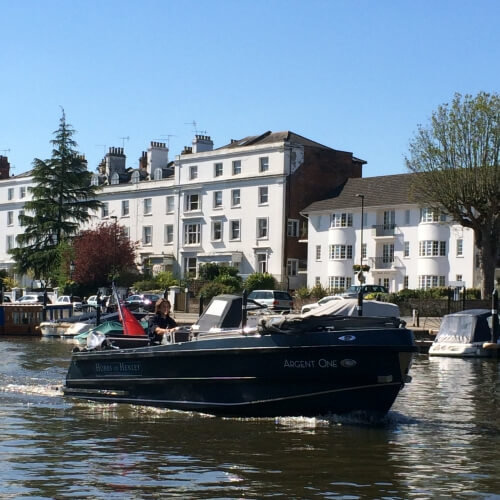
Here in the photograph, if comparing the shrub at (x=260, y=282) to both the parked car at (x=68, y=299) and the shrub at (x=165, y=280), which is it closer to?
the shrub at (x=165, y=280)

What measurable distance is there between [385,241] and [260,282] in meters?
9.98

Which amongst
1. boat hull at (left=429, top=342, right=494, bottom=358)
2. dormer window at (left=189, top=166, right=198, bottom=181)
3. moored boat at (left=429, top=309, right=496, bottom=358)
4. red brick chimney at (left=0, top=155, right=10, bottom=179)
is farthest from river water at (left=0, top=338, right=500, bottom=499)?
red brick chimney at (left=0, top=155, right=10, bottom=179)

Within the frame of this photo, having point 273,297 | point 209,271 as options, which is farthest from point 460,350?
point 209,271

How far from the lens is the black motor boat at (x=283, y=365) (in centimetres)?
1819

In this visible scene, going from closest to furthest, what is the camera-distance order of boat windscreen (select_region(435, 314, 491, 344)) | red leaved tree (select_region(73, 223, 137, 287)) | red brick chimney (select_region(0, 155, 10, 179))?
boat windscreen (select_region(435, 314, 491, 344)) → red leaved tree (select_region(73, 223, 137, 287)) → red brick chimney (select_region(0, 155, 10, 179))

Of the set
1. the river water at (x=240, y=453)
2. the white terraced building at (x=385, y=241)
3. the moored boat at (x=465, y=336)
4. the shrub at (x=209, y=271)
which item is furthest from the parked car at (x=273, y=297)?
the river water at (x=240, y=453)

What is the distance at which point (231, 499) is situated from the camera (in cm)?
1308

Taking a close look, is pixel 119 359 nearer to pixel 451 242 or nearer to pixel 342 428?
pixel 342 428

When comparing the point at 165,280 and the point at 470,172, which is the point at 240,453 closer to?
the point at 470,172

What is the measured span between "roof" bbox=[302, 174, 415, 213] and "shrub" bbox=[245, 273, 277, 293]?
715cm

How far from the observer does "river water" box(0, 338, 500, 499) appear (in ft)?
45.0

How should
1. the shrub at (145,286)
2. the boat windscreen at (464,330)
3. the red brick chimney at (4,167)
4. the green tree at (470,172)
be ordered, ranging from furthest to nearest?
the red brick chimney at (4,167), the shrub at (145,286), the green tree at (470,172), the boat windscreen at (464,330)

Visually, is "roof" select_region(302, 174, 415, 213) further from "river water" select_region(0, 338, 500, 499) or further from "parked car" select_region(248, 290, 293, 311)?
"river water" select_region(0, 338, 500, 499)

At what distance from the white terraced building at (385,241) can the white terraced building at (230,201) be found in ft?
8.31
